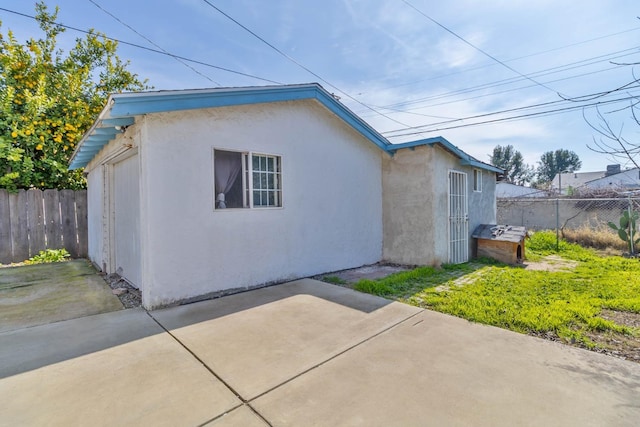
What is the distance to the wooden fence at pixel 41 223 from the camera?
8172 mm

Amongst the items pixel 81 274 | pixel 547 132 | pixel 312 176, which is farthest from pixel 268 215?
pixel 547 132

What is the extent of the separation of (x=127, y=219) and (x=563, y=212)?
16398mm

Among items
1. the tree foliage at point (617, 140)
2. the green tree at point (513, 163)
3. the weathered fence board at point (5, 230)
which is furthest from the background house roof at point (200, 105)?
the green tree at point (513, 163)

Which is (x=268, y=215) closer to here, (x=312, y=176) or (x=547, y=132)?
(x=312, y=176)

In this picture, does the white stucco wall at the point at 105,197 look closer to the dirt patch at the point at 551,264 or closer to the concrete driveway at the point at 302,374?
the concrete driveway at the point at 302,374

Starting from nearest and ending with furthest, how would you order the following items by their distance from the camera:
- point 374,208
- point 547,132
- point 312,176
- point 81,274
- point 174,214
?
point 174,214
point 312,176
point 81,274
point 374,208
point 547,132

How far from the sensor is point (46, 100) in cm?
880

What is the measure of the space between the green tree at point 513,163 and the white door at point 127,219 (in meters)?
60.3

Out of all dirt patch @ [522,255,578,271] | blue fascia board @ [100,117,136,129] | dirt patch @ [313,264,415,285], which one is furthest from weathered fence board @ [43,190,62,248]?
dirt patch @ [522,255,578,271]

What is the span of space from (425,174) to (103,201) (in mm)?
7437

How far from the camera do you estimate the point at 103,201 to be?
6.77 meters

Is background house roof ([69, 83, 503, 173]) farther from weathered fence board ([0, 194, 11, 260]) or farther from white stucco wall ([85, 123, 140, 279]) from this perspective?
weathered fence board ([0, 194, 11, 260])

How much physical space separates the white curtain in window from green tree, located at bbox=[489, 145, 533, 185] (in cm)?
5946

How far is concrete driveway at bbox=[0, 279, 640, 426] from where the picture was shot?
7.14ft
